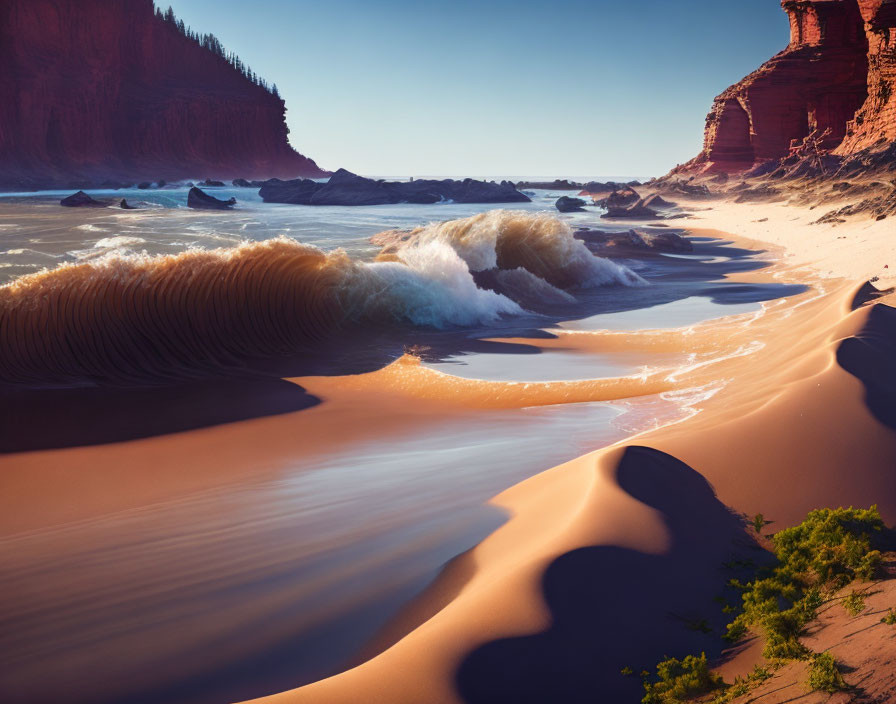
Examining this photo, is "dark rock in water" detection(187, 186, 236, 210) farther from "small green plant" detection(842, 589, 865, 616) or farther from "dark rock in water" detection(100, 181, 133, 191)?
"small green plant" detection(842, 589, 865, 616)

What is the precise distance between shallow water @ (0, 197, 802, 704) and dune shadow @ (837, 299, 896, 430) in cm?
113

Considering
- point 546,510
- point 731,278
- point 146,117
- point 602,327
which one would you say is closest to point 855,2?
point 731,278

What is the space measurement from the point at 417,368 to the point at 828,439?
4031mm

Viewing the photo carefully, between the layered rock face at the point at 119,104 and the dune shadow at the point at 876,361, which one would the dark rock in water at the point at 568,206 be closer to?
the dune shadow at the point at 876,361

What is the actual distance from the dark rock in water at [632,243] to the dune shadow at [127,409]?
37.9 ft

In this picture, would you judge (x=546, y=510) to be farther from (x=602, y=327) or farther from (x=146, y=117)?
(x=146, y=117)

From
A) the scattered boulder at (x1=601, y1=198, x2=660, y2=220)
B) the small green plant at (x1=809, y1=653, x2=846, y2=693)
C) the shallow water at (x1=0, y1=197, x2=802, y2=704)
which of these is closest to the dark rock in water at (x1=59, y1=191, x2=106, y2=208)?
the scattered boulder at (x1=601, y1=198, x2=660, y2=220)

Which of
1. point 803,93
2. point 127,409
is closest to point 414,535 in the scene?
point 127,409

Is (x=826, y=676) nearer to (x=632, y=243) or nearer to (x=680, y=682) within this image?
(x=680, y=682)

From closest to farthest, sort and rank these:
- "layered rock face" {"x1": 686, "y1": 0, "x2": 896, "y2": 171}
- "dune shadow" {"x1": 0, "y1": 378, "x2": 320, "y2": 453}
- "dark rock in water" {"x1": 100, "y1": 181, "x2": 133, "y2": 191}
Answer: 1. "dune shadow" {"x1": 0, "y1": 378, "x2": 320, "y2": 453}
2. "layered rock face" {"x1": 686, "y1": 0, "x2": 896, "y2": 171}
3. "dark rock in water" {"x1": 100, "y1": 181, "x2": 133, "y2": 191}

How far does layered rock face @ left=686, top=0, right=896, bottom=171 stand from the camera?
4003 cm

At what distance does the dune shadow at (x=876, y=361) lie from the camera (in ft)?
11.0

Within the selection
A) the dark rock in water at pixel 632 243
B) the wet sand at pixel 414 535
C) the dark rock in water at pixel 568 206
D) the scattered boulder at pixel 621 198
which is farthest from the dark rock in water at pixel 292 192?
the wet sand at pixel 414 535

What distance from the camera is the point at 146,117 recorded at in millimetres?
75812
